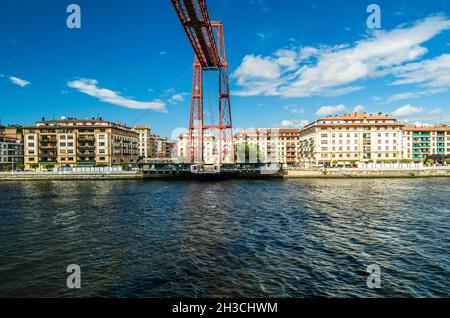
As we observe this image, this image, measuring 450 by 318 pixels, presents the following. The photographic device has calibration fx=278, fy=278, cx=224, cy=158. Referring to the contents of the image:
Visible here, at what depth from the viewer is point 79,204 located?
33.2 metres

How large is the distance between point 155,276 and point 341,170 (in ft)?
225

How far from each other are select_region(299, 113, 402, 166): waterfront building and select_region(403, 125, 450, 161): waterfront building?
60.3ft

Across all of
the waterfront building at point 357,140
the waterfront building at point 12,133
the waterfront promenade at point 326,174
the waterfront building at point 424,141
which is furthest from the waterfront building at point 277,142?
the waterfront building at point 12,133

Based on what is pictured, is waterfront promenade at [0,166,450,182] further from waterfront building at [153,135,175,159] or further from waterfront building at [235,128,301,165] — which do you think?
waterfront building at [153,135,175,159]

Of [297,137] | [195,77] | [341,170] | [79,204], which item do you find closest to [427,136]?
[297,137]

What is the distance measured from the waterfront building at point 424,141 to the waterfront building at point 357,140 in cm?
1837

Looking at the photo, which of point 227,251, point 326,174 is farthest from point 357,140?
point 227,251

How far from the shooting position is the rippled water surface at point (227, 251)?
11750mm

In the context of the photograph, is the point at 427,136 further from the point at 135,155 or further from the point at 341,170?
the point at 135,155

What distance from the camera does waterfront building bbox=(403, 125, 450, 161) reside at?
112000mm

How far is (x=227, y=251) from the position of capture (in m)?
16.0

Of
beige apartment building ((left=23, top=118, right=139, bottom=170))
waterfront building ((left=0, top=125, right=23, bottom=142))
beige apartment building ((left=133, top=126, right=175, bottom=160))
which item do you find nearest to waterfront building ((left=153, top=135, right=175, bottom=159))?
beige apartment building ((left=133, top=126, right=175, bottom=160))

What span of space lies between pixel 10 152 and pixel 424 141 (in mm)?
163042

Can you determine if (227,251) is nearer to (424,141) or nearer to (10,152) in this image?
(10,152)
